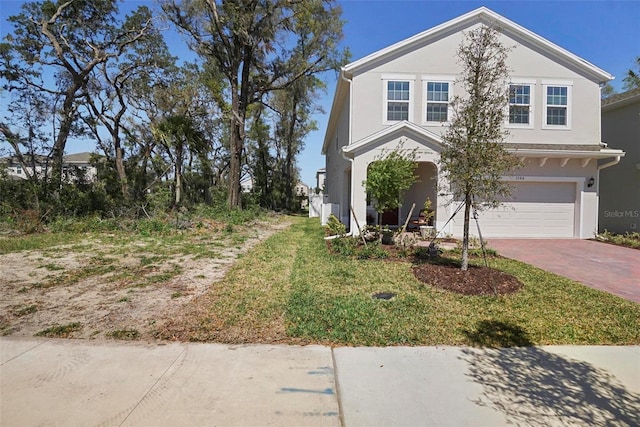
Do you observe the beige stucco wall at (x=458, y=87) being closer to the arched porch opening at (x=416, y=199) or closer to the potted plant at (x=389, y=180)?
the arched porch opening at (x=416, y=199)

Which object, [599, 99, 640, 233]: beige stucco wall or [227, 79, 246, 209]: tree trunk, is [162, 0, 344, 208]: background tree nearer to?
[227, 79, 246, 209]: tree trunk

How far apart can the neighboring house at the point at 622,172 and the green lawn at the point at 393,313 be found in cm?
1087

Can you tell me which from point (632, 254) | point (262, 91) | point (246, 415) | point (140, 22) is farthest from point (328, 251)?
point (140, 22)

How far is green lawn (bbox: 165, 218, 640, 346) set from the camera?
12.8 ft

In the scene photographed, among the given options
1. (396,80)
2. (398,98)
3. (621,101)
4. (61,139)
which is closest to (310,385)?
(398,98)

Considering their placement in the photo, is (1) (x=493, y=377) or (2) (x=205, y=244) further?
(2) (x=205, y=244)

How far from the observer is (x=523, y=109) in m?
12.6

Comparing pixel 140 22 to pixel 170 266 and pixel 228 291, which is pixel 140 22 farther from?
pixel 228 291

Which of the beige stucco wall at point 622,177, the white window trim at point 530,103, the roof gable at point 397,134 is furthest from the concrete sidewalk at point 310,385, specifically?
the beige stucco wall at point 622,177

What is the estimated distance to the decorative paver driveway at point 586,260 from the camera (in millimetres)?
6518

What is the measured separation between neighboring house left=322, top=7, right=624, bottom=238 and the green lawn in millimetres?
6405

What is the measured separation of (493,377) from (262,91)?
21.2 meters

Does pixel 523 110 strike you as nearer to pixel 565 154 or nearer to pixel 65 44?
pixel 565 154

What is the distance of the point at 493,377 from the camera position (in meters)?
3.09
